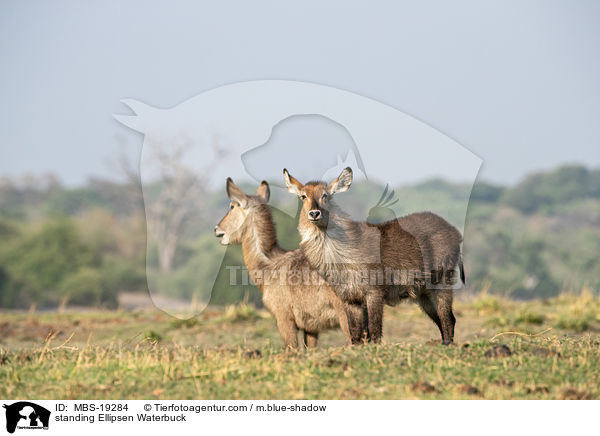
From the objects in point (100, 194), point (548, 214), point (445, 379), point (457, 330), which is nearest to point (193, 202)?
point (457, 330)

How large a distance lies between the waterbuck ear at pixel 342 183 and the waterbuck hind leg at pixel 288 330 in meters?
1.89

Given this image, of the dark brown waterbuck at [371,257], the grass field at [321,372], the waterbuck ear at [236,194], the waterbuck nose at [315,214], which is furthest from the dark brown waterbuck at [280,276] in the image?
the grass field at [321,372]

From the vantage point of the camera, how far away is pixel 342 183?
9.50 m

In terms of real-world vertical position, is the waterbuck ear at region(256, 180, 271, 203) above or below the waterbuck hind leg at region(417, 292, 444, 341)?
above

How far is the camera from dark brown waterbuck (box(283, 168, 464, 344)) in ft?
30.8

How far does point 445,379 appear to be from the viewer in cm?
730

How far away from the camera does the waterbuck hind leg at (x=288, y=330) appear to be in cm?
1013

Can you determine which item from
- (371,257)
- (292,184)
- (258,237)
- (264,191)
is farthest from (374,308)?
(264,191)

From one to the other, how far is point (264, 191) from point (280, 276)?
1387mm

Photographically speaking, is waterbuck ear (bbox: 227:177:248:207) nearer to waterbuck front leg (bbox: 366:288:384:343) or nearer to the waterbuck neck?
the waterbuck neck

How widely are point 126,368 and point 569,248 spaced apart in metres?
60.7

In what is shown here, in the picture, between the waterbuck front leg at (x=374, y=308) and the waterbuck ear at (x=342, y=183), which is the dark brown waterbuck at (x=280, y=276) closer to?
the waterbuck front leg at (x=374, y=308)
